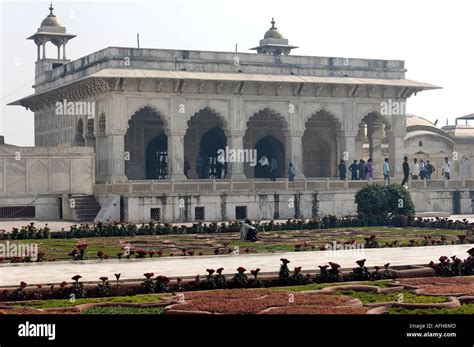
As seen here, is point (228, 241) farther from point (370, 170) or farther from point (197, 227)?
point (370, 170)

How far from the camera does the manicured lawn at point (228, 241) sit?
2288 centimetres

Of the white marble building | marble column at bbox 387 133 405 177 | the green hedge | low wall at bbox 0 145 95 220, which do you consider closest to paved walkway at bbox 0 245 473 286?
the green hedge

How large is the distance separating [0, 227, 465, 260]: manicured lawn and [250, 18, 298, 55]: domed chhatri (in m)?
21.6

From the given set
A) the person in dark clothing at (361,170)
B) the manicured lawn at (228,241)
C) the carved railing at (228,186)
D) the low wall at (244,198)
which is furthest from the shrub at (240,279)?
the person in dark clothing at (361,170)

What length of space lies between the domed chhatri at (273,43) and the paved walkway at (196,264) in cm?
2817

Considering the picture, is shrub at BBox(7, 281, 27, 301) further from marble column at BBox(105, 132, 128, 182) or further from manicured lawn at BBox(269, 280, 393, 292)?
marble column at BBox(105, 132, 128, 182)

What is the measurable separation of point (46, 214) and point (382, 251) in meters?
14.3

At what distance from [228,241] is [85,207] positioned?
9.12 metres

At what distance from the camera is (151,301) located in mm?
15055

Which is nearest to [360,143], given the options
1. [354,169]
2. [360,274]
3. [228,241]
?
[354,169]

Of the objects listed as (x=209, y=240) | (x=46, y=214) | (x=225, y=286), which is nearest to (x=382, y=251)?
(x=209, y=240)

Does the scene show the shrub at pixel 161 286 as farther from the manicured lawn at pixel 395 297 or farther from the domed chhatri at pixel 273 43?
the domed chhatri at pixel 273 43

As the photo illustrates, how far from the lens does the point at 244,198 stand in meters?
34.3

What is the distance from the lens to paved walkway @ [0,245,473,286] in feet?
59.4
